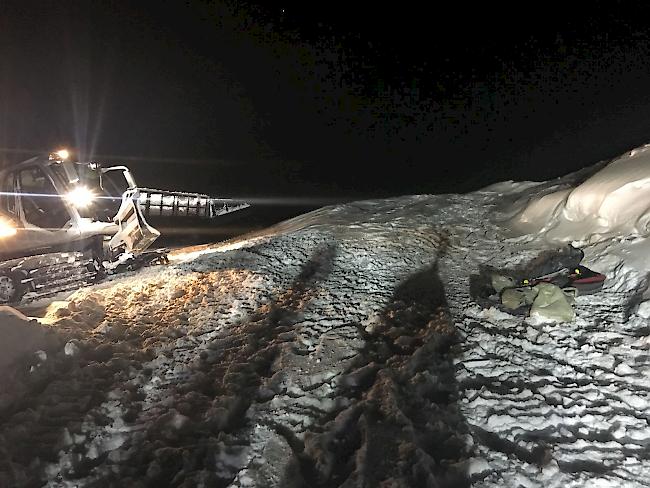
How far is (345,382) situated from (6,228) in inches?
267

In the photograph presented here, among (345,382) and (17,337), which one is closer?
(345,382)

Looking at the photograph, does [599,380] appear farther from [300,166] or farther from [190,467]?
[300,166]

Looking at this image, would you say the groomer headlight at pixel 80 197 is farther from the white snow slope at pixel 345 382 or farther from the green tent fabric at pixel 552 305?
the green tent fabric at pixel 552 305

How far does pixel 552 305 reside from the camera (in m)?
5.33

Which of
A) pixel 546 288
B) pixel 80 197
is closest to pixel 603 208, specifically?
pixel 546 288

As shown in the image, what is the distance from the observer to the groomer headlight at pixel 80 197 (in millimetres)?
8367

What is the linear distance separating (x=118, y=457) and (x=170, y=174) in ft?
120

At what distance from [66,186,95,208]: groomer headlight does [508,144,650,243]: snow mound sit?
819 cm

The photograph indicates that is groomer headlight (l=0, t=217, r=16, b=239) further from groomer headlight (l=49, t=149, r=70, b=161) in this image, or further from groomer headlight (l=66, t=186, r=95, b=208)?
groomer headlight (l=49, t=149, r=70, b=161)

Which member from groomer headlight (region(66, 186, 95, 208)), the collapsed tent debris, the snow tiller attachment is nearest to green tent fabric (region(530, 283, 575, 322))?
the collapsed tent debris

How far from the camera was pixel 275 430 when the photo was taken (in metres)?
3.77

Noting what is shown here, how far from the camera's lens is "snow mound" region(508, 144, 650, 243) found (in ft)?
22.5

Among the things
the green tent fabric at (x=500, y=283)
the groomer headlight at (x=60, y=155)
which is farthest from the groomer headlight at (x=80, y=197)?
the green tent fabric at (x=500, y=283)

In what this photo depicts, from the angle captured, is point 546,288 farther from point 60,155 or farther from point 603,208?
point 60,155
